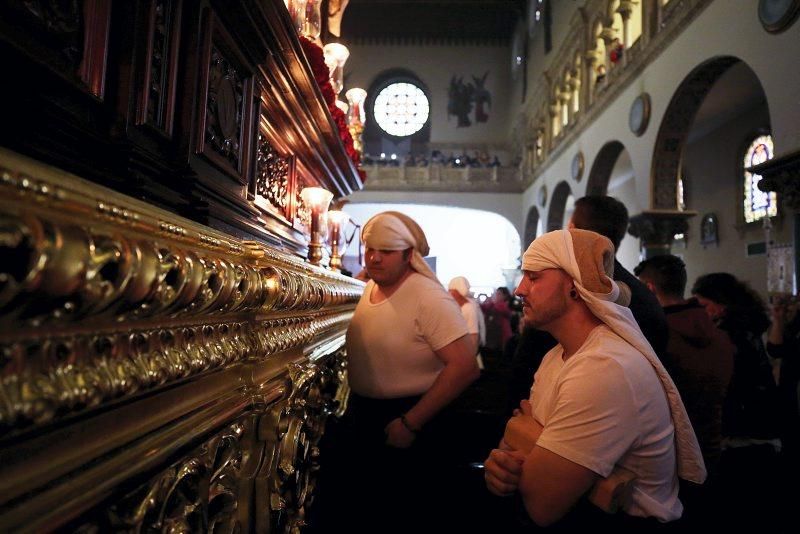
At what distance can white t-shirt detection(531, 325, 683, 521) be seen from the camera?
1208mm

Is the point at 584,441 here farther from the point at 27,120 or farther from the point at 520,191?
the point at 520,191

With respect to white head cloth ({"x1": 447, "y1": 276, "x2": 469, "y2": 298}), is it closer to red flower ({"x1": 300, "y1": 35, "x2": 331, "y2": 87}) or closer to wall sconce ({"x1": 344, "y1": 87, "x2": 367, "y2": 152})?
wall sconce ({"x1": 344, "y1": 87, "x2": 367, "y2": 152})

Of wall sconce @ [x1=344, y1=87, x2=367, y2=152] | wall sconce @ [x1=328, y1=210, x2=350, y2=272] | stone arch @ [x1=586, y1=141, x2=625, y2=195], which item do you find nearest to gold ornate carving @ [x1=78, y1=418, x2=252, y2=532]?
wall sconce @ [x1=328, y1=210, x2=350, y2=272]

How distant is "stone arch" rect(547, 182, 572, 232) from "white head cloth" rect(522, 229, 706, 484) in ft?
46.1

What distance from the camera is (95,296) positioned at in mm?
406

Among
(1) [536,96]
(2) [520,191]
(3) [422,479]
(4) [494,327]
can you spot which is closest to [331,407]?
(3) [422,479]

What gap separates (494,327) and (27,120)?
11.0 meters

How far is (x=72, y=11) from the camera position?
0.90m

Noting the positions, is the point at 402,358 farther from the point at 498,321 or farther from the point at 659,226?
the point at 498,321

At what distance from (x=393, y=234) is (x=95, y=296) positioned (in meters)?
1.61

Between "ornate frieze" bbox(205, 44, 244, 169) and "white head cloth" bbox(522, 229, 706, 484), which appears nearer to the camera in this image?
"white head cloth" bbox(522, 229, 706, 484)

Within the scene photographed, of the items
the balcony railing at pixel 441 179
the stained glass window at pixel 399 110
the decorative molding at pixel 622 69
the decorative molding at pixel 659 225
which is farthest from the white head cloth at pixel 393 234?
the stained glass window at pixel 399 110

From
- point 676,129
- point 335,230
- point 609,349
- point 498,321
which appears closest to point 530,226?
point 498,321

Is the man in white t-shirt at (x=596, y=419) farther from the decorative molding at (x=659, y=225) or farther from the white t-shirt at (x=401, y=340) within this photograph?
the decorative molding at (x=659, y=225)
